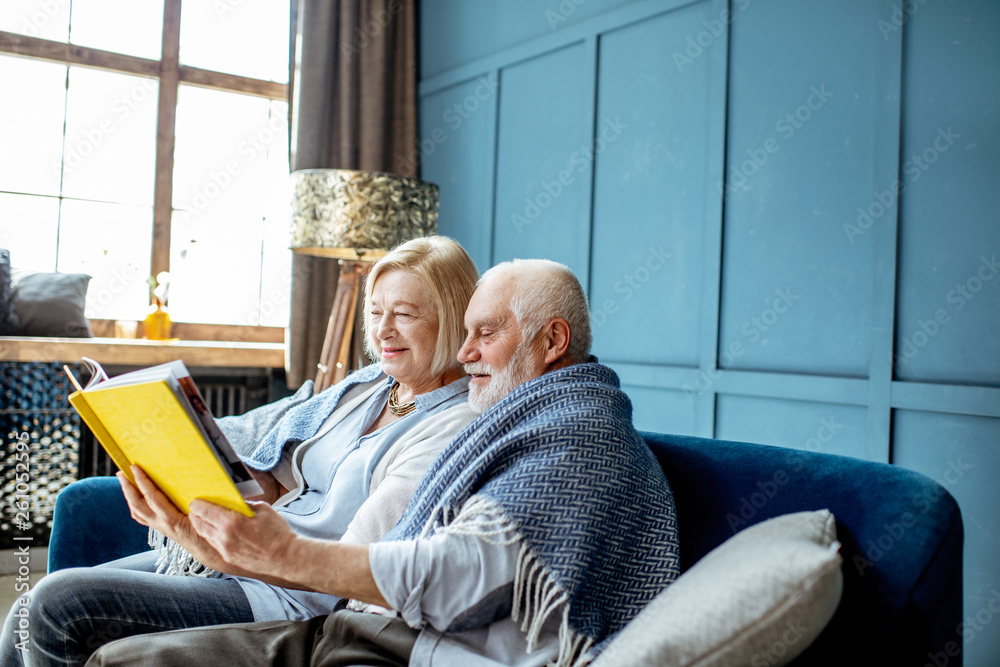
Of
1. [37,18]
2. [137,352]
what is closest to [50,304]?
[137,352]

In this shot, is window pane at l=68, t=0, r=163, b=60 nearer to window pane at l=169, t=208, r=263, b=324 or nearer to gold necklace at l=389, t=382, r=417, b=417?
window pane at l=169, t=208, r=263, b=324

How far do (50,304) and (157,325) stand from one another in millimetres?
444

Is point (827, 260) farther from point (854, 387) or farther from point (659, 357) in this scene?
point (659, 357)

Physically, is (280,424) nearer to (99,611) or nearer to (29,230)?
(99,611)

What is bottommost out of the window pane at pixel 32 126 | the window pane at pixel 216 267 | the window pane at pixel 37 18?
the window pane at pixel 216 267

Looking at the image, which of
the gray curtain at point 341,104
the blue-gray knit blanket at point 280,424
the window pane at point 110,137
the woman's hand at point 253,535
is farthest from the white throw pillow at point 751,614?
the window pane at point 110,137

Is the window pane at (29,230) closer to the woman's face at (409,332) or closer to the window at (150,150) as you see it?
the window at (150,150)

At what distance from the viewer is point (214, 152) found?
157 inches

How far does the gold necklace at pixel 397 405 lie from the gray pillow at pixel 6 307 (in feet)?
7.22

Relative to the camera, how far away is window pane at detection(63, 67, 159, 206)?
366 cm

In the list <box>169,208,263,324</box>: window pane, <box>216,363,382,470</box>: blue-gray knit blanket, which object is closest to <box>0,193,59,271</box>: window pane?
<box>169,208,263,324</box>: window pane

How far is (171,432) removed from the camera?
1.02 m

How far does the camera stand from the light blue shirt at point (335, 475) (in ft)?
4.68

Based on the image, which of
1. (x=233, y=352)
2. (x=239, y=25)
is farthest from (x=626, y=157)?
(x=239, y=25)
